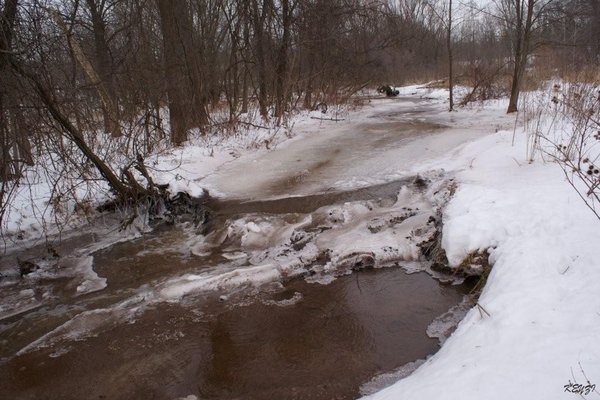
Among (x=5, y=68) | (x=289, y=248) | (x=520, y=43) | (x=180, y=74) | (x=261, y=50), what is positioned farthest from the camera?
(x=261, y=50)

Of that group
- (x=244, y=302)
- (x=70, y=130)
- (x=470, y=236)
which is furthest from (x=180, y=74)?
(x=470, y=236)

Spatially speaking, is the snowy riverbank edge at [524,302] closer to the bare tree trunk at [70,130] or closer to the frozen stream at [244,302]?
the frozen stream at [244,302]

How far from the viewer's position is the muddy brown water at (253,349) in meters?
3.18

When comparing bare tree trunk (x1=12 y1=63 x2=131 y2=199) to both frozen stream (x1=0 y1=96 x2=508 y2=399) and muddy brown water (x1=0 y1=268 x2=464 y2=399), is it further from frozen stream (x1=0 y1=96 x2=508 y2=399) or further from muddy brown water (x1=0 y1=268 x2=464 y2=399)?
muddy brown water (x1=0 y1=268 x2=464 y2=399)

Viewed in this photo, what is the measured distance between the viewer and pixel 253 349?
3.56 meters

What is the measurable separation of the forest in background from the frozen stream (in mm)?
1471

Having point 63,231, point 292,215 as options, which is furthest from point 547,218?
point 63,231

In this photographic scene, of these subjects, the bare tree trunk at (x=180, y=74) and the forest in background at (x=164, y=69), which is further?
the bare tree trunk at (x=180, y=74)

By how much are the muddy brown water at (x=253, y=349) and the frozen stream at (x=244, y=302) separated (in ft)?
0.04

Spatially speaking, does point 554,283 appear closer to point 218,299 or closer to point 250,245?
point 218,299

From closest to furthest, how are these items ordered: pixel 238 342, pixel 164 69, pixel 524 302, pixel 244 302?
pixel 524 302 → pixel 238 342 → pixel 244 302 → pixel 164 69

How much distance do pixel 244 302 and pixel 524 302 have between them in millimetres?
2388

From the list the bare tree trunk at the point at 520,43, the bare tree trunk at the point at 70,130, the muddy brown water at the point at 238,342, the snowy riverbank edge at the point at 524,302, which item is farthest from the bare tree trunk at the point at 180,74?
the bare tree trunk at the point at 520,43

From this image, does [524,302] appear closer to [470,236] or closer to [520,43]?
[470,236]
